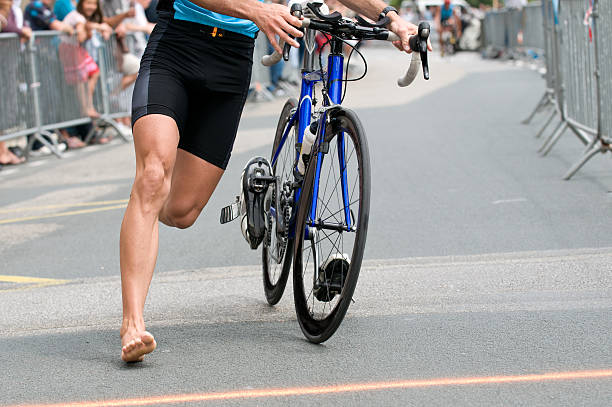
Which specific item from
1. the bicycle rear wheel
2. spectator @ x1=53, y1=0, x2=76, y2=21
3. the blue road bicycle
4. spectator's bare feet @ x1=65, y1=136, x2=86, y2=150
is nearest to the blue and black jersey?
the blue road bicycle

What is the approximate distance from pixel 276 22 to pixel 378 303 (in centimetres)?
170

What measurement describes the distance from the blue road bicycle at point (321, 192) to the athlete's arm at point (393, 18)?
1.9 inches

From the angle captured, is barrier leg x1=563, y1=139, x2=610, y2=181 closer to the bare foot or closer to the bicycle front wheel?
the bicycle front wheel

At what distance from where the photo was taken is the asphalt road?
4.04 m

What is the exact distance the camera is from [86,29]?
1405cm

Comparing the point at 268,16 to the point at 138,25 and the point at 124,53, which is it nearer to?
the point at 124,53

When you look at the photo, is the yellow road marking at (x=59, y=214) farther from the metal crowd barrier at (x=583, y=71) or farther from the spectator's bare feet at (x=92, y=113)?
the spectator's bare feet at (x=92, y=113)

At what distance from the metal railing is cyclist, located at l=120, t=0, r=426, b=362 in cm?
476

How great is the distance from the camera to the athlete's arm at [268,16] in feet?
13.6

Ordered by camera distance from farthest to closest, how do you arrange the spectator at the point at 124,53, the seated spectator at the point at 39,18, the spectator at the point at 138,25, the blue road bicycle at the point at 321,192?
the spectator at the point at 138,25 < the spectator at the point at 124,53 < the seated spectator at the point at 39,18 < the blue road bicycle at the point at 321,192

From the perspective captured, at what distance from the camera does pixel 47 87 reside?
43.9 feet

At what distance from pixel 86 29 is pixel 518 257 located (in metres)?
9.12

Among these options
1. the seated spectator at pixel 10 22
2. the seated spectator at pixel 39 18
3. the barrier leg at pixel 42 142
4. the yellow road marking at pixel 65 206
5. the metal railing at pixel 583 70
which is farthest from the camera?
the seated spectator at pixel 39 18

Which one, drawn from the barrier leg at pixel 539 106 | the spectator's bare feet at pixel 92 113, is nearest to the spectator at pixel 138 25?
the spectator's bare feet at pixel 92 113
